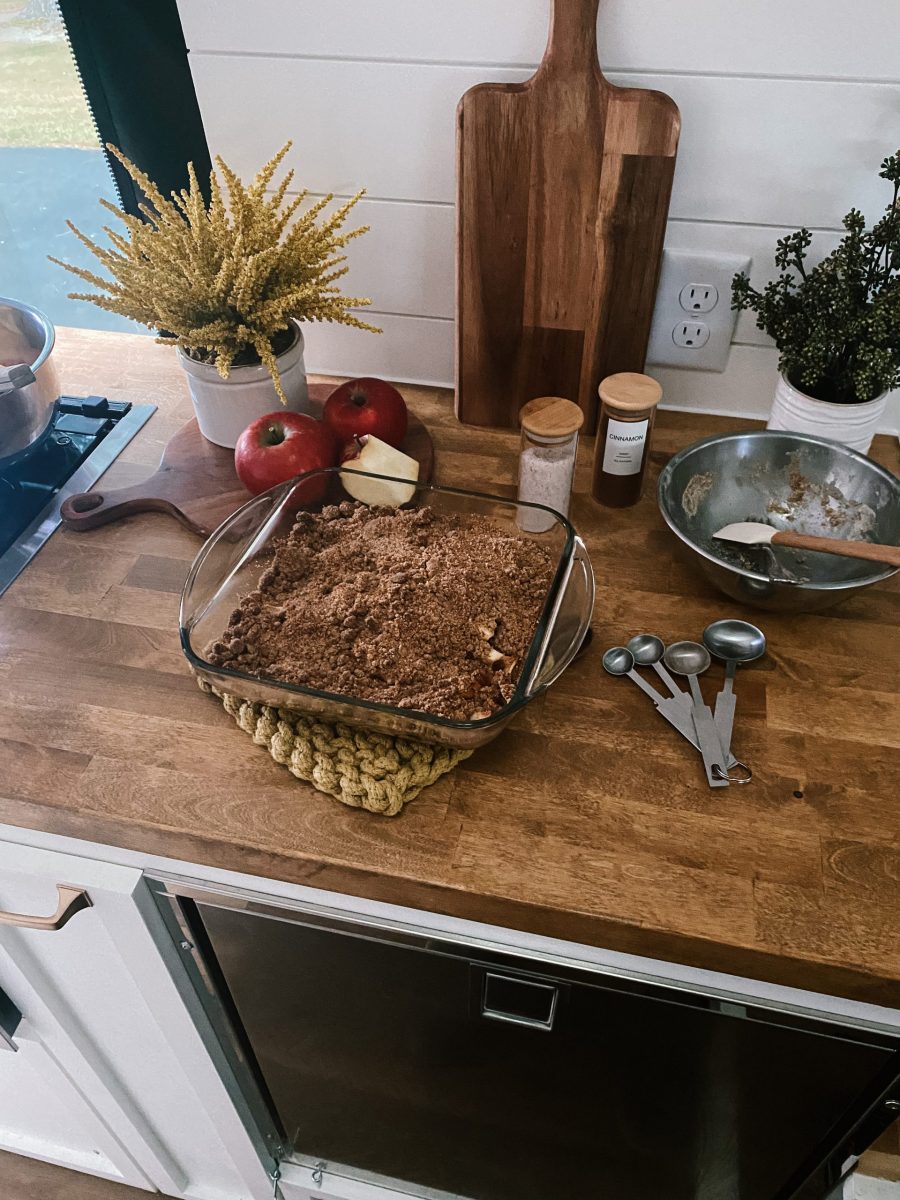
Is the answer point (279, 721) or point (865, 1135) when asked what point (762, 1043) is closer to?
point (865, 1135)

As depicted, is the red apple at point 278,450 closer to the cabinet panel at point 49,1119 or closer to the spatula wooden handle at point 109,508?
the spatula wooden handle at point 109,508

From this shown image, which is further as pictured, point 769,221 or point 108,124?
point 108,124

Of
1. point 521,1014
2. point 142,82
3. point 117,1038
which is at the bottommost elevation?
point 117,1038

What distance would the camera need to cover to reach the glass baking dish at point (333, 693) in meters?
0.76

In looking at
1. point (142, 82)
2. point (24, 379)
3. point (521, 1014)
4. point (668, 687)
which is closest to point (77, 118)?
point (142, 82)

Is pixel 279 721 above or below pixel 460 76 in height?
below

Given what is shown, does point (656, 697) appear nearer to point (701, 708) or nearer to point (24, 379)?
point (701, 708)

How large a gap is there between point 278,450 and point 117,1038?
0.68 m

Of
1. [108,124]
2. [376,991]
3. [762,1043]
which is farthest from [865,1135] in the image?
[108,124]

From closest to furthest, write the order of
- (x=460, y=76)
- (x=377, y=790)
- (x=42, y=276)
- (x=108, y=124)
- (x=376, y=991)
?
(x=377, y=790), (x=376, y=991), (x=460, y=76), (x=108, y=124), (x=42, y=276)

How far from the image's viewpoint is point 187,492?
3.54ft

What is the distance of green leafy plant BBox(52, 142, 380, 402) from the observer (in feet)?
3.14

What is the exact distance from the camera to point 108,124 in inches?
47.3

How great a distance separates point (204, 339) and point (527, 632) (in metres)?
0.49
